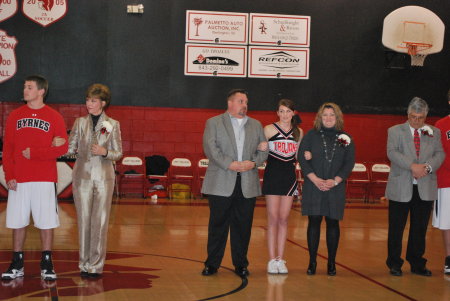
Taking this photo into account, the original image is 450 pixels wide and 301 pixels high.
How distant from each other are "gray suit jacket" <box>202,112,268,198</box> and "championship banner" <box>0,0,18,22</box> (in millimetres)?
9637

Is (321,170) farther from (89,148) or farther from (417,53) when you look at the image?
(417,53)

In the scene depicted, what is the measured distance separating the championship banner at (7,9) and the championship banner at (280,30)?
17.8 feet

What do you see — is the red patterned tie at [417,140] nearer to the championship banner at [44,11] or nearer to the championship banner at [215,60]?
the championship banner at [215,60]

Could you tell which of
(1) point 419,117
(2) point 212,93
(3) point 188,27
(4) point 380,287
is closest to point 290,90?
(2) point 212,93

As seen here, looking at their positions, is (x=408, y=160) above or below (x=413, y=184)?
above

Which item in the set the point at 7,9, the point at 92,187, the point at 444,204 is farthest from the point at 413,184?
the point at 7,9

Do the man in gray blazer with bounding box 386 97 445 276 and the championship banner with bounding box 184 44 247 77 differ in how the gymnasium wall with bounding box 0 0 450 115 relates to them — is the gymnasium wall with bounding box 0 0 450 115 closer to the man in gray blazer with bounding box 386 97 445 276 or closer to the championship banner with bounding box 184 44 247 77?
the championship banner with bounding box 184 44 247 77

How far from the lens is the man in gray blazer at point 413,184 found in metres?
5.78

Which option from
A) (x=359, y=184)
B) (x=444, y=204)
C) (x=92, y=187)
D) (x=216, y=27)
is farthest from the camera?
(x=359, y=184)

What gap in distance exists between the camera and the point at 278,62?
14562mm

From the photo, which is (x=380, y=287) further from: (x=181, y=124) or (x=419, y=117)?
(x=181, y=124)

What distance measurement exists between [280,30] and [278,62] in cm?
76

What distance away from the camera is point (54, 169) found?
5.17 meters

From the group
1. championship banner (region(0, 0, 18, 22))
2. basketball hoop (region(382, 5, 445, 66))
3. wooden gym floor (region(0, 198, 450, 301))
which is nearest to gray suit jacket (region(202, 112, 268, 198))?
wooden gym floor (region(0, 198, 450, 301))
